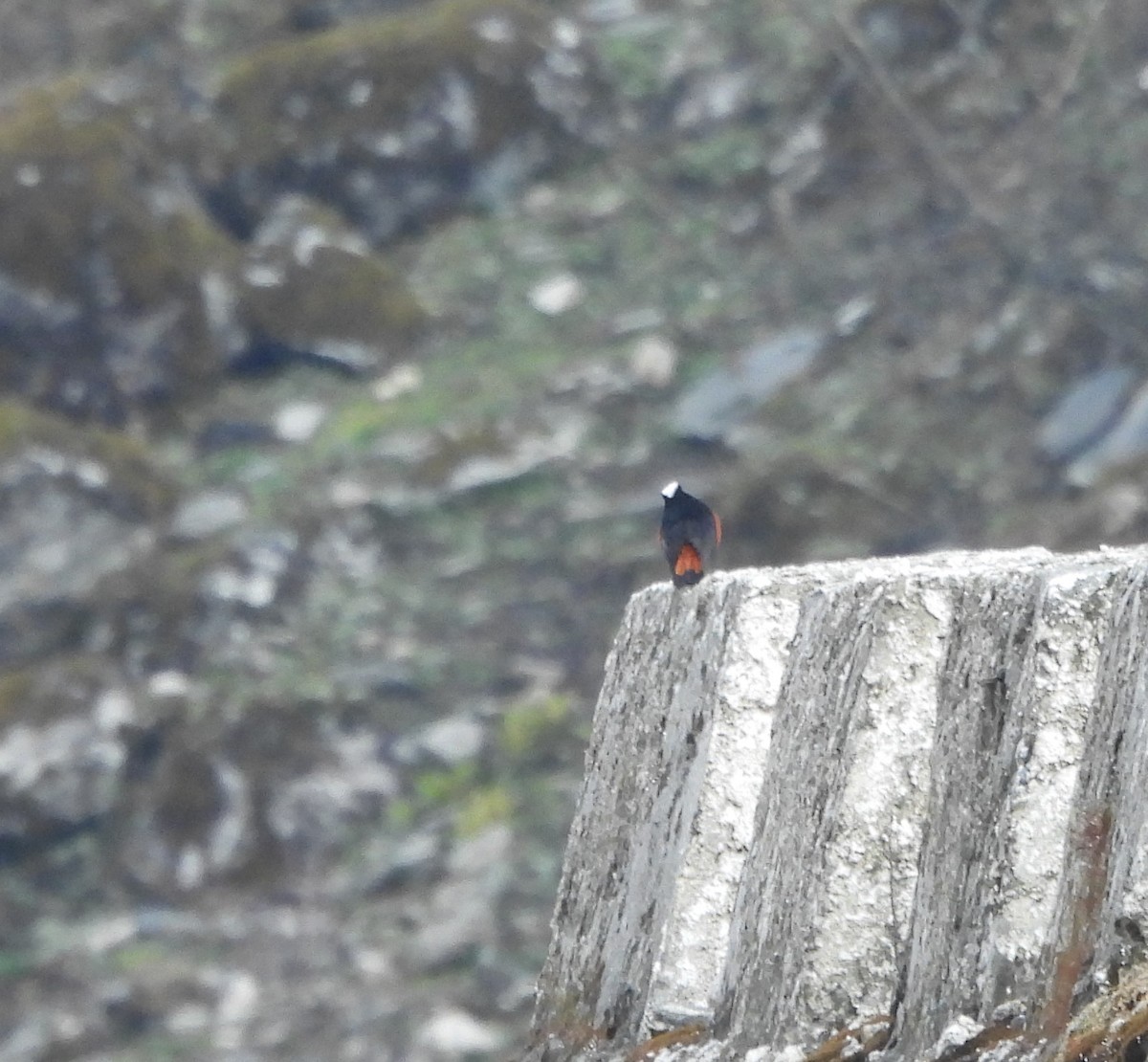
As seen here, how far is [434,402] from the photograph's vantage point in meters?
43.3

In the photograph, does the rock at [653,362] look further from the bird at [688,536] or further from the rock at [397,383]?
the bird at [688,536]

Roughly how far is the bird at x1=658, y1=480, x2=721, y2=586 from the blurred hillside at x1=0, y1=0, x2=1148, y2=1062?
16069 mm

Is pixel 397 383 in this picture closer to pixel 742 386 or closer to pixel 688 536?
pixel 742 386

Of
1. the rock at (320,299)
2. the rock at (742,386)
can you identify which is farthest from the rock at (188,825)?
the rock at (320,299)

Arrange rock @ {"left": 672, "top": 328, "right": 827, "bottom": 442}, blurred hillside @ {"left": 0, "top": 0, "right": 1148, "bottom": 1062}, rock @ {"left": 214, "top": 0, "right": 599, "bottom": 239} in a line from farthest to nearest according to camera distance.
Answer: rock @ {"left": 214, "top": 0, "right": 599, "bottom": 239}
rock @ {"left": 672, "top": 328, "right": 827, "bottom": 442}
blurred hillside @ {"left": 0, "top": 0, "right": 1148, "bottom": 1062}

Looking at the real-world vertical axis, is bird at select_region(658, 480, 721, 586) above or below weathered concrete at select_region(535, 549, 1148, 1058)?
above

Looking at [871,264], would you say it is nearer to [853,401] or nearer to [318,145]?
[853,401]

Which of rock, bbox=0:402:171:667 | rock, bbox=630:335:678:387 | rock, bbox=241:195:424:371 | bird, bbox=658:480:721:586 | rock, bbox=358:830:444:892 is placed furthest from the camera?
rock, bbox=241:195:424:371

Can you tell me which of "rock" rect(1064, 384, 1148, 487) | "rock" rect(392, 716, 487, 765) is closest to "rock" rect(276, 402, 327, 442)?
"rock" rect(392, 716, 487, 765)

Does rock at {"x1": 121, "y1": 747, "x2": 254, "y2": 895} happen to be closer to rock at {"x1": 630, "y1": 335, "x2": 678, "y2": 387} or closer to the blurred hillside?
the blurred hillside

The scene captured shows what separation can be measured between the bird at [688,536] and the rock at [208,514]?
26302 mm

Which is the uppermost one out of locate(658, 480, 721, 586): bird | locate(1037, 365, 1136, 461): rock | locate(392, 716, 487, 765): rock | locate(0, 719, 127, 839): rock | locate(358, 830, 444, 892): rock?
locate(1037, 365, 1136, 461): rock

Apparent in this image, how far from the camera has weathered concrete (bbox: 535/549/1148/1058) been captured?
8.87 metres

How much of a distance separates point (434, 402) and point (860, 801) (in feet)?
110
